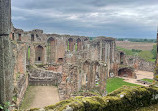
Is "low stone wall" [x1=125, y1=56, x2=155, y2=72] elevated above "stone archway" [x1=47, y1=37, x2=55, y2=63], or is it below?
below

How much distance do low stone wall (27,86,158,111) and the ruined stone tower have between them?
670 mm

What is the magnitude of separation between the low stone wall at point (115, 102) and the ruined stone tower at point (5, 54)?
26.4 inches

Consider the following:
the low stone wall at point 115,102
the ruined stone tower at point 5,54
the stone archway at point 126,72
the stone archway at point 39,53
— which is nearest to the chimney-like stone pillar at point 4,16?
the ruined stone tower at point 5,54

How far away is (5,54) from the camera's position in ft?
8.68

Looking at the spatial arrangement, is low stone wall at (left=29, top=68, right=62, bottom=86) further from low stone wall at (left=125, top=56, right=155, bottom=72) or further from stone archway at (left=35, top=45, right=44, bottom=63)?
low stone wall at (left=125, top=56, right=155, bottom=72)

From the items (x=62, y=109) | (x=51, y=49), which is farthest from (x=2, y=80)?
(x=51, y=49)

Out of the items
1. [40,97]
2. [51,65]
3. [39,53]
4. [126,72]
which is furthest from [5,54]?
[126,72]

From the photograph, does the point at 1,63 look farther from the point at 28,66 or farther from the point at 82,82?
the point at 28,66

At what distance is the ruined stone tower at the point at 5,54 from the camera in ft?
8.26

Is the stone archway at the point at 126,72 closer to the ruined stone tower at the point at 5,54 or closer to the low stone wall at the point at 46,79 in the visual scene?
the low stone wall at the point at 46,79

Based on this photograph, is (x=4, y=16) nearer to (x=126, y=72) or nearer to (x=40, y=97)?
(x=40, y=97)

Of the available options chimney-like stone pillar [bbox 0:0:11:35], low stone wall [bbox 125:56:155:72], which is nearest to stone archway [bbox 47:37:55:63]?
low stone wall [bbox 125:56:155:72]

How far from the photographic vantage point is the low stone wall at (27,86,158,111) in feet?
10.2

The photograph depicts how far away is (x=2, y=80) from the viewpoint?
266cm
